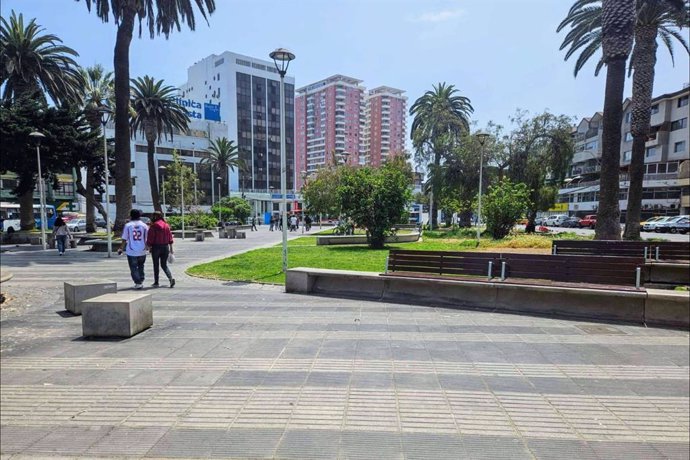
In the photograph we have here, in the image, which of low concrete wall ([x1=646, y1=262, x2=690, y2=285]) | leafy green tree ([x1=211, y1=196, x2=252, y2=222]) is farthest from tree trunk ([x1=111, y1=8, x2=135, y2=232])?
leafy green tree ([x1=211, y1=196, x2=252, y2=222])

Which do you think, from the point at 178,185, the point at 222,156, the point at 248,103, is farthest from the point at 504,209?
the point at 248,103

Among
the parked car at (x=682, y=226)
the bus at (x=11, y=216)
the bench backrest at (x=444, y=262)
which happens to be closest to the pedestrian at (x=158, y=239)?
the bench backrest at (x=444, y=262)

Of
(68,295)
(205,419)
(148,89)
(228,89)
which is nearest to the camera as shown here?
(205,419)

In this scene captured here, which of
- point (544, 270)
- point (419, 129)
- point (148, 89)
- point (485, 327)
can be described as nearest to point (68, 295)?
point (485, 327)

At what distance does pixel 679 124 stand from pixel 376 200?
2026 inches

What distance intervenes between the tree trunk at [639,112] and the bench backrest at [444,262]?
15521 mm

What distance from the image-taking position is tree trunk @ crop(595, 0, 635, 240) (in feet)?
48.1

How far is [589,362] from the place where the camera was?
4.62 metres

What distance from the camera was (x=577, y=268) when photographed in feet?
23.3

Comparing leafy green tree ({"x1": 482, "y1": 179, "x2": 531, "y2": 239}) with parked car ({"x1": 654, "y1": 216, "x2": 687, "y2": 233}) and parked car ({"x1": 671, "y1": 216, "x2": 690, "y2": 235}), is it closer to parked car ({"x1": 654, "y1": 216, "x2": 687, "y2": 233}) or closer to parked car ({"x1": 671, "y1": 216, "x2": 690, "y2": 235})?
parked car ({"x1": 671, "y1": 216, "x2": 690, "y2": 235})

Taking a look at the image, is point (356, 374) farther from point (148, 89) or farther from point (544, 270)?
point (148, 89)

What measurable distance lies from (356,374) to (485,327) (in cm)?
275

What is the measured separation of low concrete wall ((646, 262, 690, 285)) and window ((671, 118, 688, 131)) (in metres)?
52.4

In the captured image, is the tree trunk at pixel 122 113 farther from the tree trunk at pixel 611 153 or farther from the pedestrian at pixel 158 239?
the tree trunk at pixel 611 153
